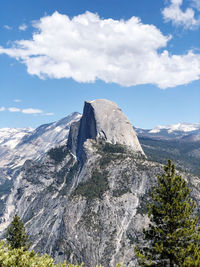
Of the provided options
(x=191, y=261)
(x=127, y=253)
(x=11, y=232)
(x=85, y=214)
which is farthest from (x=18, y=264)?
(x=85, y=214)

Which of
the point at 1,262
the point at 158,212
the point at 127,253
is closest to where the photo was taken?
the point at 1,262

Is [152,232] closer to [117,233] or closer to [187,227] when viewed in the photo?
[187,227]

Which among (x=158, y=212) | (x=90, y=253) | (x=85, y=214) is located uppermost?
(x=158, y=212)

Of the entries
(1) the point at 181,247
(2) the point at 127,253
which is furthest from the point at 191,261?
(2) the point at 127,253

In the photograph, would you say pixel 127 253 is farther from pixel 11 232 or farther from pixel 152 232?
pixel 152 232

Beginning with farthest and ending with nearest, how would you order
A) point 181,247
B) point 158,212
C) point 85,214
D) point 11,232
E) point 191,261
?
point 85,214
point 11,232
point 158,212
point 181,247
point 191,261

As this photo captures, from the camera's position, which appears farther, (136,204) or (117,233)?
(136,204)

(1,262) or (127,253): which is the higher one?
(1,262)

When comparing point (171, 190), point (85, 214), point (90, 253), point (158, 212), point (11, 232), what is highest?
point (171, 190)

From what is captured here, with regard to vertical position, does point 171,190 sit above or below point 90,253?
above
